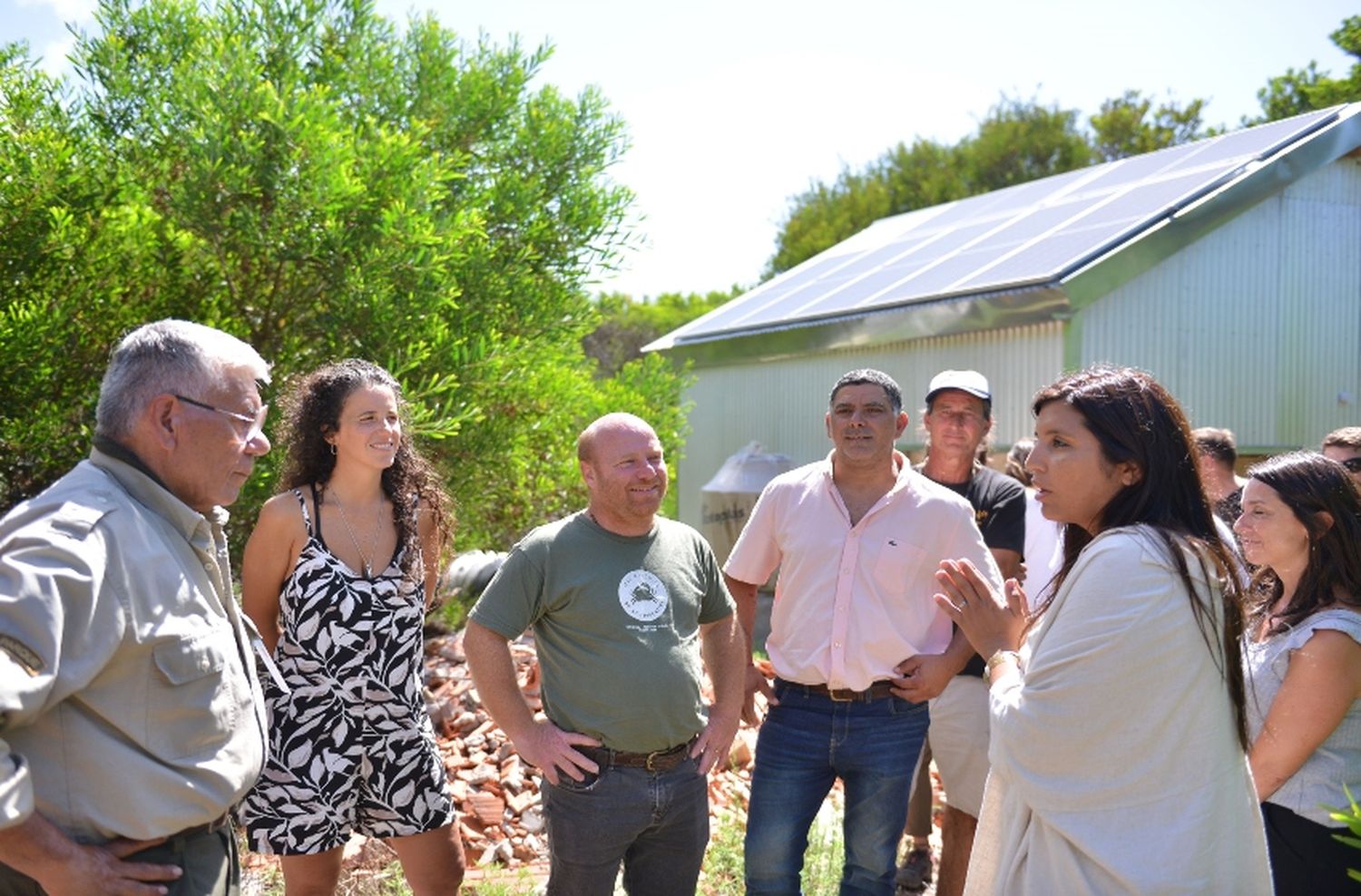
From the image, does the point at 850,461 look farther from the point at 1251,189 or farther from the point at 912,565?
the point at 1251,189

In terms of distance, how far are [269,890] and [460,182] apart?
4950 millimetres

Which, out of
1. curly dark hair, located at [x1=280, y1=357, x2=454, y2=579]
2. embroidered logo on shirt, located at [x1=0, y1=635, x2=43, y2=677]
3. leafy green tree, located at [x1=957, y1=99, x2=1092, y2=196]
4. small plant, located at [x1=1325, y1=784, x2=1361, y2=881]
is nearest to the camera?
embroidered logo on shirt, located at [x1=0, y1=635, x2=43, y2=677]

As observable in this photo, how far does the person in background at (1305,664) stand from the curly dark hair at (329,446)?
271cm

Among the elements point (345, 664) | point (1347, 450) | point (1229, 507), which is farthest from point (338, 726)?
point (1347, 450)

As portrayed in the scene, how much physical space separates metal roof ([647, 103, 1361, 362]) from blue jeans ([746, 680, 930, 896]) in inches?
209

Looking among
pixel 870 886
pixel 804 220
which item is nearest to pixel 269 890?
pixel 870 886

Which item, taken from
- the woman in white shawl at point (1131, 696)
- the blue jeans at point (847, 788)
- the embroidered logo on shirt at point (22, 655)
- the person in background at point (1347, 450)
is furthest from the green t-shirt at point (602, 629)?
the person in background at point (1347, 450)

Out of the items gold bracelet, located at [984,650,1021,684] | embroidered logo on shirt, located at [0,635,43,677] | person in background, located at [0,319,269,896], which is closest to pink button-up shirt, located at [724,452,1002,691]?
gold bracelet, located at [984,650,1021,684]

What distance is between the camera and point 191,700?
8.59 ft

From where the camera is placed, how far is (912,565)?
4.73 m

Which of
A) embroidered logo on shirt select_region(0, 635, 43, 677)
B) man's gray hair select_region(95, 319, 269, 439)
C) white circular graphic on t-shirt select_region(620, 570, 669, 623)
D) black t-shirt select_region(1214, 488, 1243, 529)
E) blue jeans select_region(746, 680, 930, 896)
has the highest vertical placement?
man's gray hair select_region(95, 319, 269, 439)

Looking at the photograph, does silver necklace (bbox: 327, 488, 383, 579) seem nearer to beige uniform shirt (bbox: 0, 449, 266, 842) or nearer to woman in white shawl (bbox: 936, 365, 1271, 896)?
beige uniform shirt (bbox: 0, 449, 266, 842)

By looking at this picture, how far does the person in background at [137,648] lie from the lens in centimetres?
236

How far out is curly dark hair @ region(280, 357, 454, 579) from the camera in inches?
172
